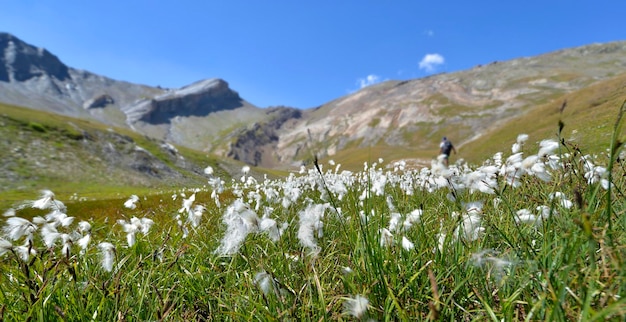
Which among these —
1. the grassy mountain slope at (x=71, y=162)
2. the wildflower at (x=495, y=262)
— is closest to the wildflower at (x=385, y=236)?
the wildflower at (x=495, y=262)

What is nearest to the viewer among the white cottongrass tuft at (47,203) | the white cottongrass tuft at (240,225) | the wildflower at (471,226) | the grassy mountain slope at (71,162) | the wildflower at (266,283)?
the wildflower at (266,283)

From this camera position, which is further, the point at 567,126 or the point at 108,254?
the point at 567,126

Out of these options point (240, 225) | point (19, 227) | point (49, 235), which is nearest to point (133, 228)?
point (49, 235)

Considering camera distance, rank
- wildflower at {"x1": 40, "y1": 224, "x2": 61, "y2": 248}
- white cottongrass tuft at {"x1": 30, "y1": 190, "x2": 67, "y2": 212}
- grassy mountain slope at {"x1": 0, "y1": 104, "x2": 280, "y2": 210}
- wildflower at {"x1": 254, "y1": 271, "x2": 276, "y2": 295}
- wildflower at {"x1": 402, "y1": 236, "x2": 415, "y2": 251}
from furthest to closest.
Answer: grassy mountain slope at {"x1": 0, "y1": 104, "x2": 280, "y2": 210} → white cottongrass tuft at {"x1": 30, "y1": 190, "x2": 67, "y2": 212} → wildflower at {"x1": 40, "y1": 224, "x2": 61, "y2": 248} → wildflower at {"x1": 402, "y1": 236, "x2": 415, "y2": 251} → wildflower at {"x1": 254, "y1": 271, "x2": 276, "y2": 295}

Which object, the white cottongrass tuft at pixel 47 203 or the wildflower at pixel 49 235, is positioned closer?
the wildflower at pixel 49 235

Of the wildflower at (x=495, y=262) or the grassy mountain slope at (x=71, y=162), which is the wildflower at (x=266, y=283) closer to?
the wildflower at (x=495, y=262)

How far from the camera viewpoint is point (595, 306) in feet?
7.55

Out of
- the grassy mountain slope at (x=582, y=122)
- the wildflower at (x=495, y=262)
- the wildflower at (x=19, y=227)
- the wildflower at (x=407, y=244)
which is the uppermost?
the grassy mountain slope at (x=582, y=122)

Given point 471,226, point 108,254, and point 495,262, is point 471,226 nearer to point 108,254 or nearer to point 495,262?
point 495,262

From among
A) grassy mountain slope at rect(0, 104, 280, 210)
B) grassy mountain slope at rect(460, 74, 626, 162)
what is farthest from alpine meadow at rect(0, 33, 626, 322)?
grassy mountain slope at rect(0, 104, 280, 210)

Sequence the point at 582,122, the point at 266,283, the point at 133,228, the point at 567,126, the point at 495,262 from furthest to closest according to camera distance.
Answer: the point at 567,126 < the point at 582,122 < the point at 133,228 < the point at 266,283 < the point at 495,262

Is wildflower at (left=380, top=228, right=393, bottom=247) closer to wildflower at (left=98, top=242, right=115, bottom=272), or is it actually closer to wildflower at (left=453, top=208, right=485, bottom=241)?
wildflower at (left=453, top=208, right=485, bottom=241)

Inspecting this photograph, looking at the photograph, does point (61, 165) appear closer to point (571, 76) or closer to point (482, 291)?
point (482, 291)

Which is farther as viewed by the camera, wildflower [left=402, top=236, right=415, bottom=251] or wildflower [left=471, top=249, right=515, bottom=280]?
wildflower [left=402, top=236, right=415, bottom=251]
